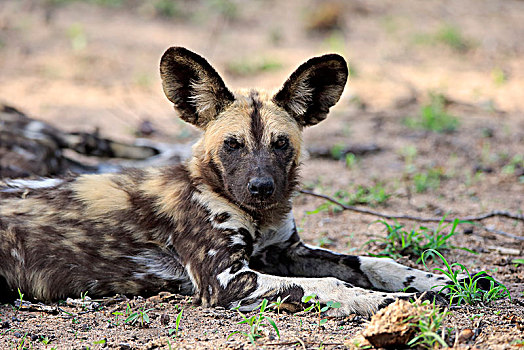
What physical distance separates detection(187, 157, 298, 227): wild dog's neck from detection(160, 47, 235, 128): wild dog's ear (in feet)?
0.88

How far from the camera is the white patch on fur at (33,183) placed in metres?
3.69

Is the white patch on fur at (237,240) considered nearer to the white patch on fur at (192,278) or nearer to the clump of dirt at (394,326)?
the white patch on fur at (192,278)

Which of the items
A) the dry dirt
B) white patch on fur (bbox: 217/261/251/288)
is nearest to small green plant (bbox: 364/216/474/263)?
the dry dirt

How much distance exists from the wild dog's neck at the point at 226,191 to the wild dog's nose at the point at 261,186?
0.46 ft

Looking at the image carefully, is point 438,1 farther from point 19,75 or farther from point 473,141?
point 19,75

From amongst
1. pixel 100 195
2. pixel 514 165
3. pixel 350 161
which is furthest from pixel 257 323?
pixel 514 165

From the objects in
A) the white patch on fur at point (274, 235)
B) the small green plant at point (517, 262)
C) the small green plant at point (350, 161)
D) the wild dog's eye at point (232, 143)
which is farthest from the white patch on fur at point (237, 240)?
the small green plant at point (350, 161)

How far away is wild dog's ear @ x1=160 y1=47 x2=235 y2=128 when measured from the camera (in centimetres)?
345

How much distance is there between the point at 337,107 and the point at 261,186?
459 centimetres

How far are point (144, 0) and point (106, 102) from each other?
12.4 ft

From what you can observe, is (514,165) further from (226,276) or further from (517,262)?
(226,276)

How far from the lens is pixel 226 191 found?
342 cm

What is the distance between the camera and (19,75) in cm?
852

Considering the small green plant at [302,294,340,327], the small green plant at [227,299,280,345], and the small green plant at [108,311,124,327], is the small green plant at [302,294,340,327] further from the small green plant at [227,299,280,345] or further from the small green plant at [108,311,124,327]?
the small green plant at [108,311,124,327]
